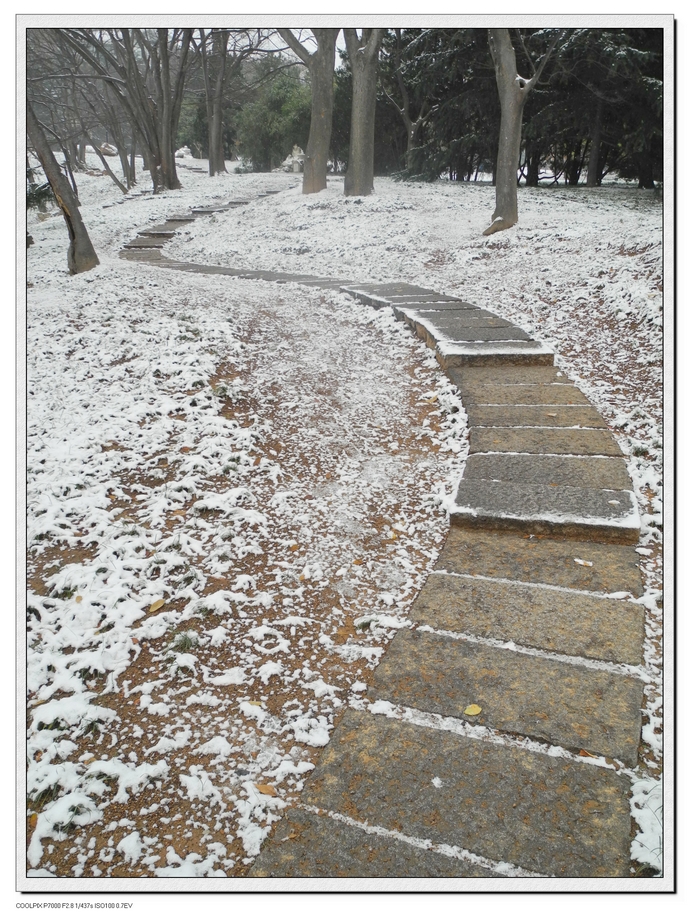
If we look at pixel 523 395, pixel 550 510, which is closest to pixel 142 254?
pixel 523 395

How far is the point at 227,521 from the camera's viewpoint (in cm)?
273

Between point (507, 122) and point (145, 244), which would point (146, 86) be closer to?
point (145, 244)

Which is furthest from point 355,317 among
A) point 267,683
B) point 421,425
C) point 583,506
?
point 267,683

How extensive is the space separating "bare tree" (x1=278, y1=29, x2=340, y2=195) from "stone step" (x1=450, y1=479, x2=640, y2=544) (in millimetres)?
11759

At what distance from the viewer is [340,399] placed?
4.04m

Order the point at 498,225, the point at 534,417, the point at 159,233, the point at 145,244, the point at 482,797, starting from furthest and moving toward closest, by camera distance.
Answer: the point at 159,233 < the point at 145,244 < the point at 498,225 < the point at 534,417 < the point at 482,797

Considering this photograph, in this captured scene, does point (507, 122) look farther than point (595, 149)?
No

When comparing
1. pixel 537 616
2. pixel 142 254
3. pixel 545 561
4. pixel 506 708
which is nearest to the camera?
pixel 506 708

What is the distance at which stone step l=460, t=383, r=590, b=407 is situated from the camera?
12.2 ft

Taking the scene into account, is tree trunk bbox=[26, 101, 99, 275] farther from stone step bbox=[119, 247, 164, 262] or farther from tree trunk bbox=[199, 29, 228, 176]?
tree trunk bbox=[199, 29, 228, 176]

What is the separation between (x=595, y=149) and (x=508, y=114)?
6315 mm

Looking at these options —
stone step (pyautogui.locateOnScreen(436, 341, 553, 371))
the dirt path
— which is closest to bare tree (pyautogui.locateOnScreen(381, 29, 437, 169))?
stone step (pyautogui.locateOnScreen(436, 341, 553, 371))

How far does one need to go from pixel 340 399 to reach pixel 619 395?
1.95 meters
